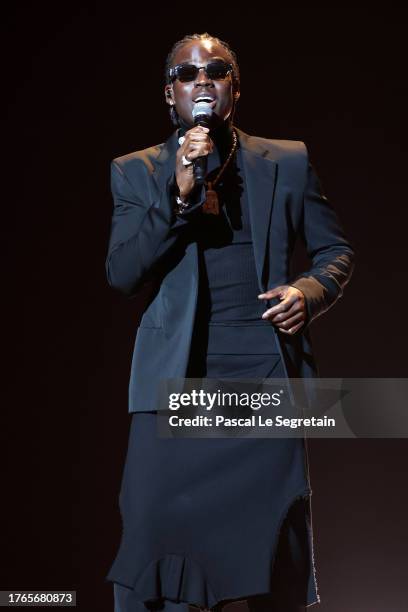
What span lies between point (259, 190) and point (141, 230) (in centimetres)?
28

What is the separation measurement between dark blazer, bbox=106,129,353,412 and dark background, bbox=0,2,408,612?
1.45 meters

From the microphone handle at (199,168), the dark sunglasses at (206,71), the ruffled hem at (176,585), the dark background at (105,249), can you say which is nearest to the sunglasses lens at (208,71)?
the dark sunglasses at (206,71)

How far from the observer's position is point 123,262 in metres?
1.92

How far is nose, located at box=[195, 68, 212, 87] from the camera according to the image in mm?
1991

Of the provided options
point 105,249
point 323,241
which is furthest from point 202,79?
point 105,249

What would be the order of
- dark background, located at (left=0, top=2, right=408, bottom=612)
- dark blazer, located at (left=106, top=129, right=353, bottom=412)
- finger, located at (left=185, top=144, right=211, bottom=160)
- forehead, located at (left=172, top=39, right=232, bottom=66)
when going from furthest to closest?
dark background, located at (left=0, top=2, right=408, bottom=612) < forehead, located at (left=172, top=39, right=232, bottom=66) < dark blazer, located at (left=106, top=129, right=353, bottom=412) < finger, located at (left=185, top=144, right=211, bottom=160)

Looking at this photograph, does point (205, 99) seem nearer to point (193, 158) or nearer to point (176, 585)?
point (193, 158)

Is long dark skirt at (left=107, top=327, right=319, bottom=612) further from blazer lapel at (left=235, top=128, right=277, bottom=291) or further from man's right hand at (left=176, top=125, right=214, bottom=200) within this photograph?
man's right hand at (left=176, top=125, right=214, bottom=200)

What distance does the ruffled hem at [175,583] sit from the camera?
1871mm

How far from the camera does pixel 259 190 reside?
203 cm

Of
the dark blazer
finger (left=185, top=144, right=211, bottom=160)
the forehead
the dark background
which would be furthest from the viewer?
the dark background

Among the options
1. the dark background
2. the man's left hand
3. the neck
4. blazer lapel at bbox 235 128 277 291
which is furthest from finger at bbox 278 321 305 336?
the dark background

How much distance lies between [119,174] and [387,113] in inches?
69.3

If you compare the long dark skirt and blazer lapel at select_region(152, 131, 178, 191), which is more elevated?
blazer lapel at select_region(152, 131, 178, 191)
